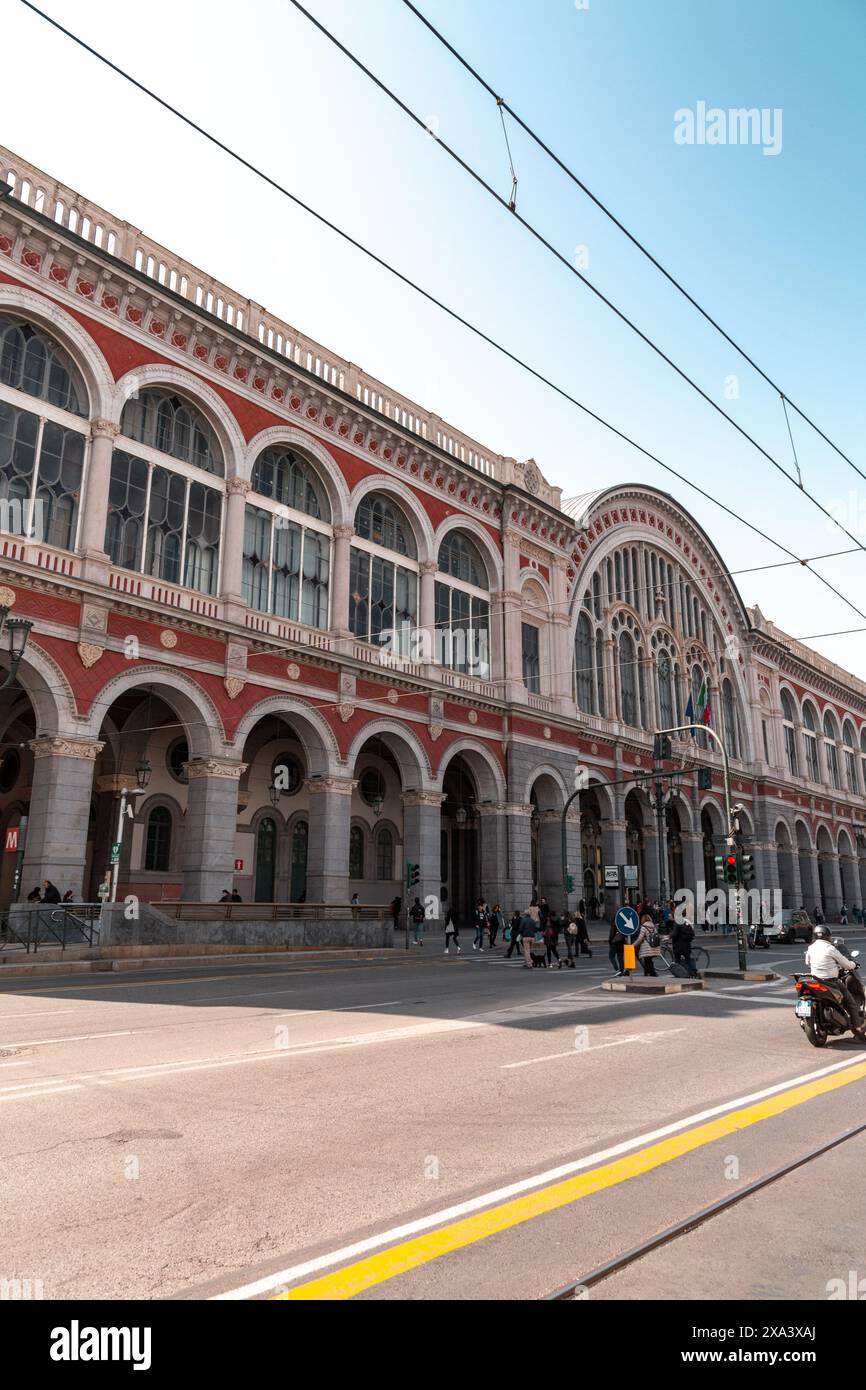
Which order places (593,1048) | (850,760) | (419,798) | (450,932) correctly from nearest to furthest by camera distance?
(593,1048) → (450,932) → (419,798) → (850,760)

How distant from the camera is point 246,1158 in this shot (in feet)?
18.8

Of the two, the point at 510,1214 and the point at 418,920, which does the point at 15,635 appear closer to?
the point at 418,920

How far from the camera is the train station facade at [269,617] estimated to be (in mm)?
23141

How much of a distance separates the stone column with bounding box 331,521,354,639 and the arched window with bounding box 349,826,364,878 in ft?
28.4

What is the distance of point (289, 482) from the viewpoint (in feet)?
99.2

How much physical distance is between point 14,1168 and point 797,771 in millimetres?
64373

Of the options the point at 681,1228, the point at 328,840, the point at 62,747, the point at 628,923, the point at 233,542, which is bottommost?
the point at 681,1228

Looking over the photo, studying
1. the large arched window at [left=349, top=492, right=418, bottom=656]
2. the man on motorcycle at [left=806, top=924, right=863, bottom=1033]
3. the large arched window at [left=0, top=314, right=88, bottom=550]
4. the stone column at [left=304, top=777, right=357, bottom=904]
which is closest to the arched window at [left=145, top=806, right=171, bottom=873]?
the stone column at [left=304, top=777, right=357, bottom=904]

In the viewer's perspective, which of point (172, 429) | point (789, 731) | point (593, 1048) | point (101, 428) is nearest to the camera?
point (593, 1048)

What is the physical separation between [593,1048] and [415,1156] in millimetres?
4812

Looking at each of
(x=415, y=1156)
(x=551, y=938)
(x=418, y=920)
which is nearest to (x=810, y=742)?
(x=418, y=920)

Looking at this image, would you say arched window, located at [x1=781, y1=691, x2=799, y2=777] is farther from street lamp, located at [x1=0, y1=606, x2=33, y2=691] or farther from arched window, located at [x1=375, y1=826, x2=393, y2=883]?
street lamp, located at [x1=0, y1=606, x2=33, y2=691]

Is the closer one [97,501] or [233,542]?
[97,501]

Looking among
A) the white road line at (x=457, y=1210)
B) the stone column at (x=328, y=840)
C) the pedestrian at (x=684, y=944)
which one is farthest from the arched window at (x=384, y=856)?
the white road line at (x=457, y=1210)
